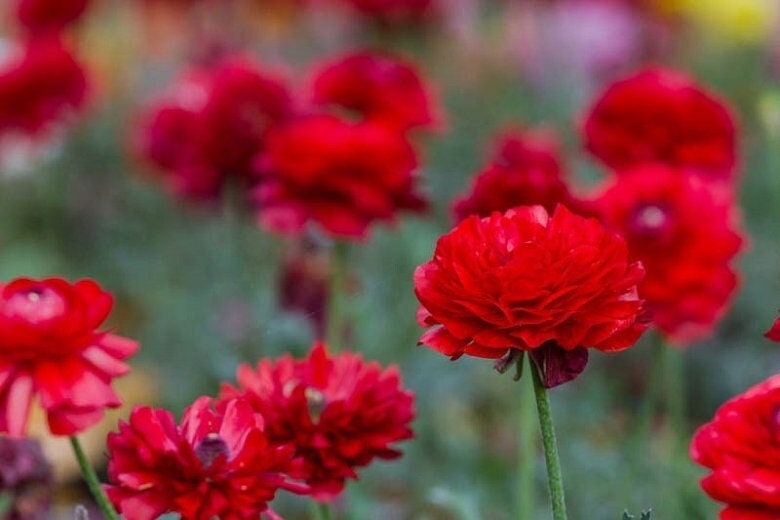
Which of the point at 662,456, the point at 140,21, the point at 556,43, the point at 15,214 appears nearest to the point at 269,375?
the point at 662,456

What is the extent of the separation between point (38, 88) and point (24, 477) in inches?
51.6

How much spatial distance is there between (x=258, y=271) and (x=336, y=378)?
1603 mm

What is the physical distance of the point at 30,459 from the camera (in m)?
1.32

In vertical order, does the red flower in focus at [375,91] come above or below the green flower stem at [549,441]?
above

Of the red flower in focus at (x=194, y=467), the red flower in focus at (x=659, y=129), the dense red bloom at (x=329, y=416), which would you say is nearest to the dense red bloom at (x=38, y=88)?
the red flower in focus at (x=659, y=129)

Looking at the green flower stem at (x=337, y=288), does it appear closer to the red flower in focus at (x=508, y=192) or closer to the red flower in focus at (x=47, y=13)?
the red flower in focus at (x=508, y=192)

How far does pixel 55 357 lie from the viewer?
A: 38.6 inches

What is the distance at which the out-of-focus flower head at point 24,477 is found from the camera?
1.30 metres

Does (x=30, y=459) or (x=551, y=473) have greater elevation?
(x=30, y=459)

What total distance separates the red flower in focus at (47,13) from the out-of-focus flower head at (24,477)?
1725 mm

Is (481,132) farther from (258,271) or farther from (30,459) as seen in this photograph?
(30,459)

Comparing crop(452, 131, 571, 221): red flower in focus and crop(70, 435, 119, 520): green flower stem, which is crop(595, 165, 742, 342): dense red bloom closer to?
crop(452, 131, 571, 221): red flower in focus

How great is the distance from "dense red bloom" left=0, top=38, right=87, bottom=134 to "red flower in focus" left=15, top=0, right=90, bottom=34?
0.36 metres

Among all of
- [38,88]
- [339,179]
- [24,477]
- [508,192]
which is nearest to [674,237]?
[508,192]
